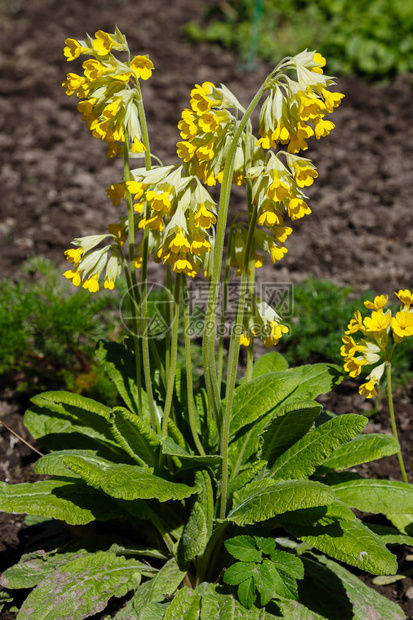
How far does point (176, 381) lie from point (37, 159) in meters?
4.91

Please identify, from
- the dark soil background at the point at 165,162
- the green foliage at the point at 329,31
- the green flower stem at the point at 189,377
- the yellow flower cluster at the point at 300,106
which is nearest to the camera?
the yellow flower cluster at the point at 300,106

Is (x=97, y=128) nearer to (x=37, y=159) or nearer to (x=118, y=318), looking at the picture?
(x=118, y=318)

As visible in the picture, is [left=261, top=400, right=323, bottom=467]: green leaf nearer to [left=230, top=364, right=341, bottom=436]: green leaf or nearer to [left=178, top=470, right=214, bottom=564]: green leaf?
[left=230, top=364, right=341, bottom=436]: green leaf

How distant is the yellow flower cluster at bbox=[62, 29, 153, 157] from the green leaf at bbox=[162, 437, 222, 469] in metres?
1.24

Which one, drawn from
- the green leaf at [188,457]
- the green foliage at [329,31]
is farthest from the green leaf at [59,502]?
the green foliage at [329,31]

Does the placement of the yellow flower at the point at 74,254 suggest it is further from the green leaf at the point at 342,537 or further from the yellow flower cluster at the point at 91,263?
the green leaf at the point at 342,537

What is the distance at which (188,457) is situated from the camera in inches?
110

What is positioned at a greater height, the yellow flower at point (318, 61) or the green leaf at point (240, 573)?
the yellow flower at point (318, 61)

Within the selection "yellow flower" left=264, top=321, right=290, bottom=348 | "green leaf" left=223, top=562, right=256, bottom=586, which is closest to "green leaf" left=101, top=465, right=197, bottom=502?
"green leaf" left=223, top=562, right=256, bottom=586

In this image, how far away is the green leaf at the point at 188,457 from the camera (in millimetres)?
2764

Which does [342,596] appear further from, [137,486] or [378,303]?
[378,303]

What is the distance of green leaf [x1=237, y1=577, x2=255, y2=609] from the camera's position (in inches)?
104

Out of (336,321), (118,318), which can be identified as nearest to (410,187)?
(336,321)

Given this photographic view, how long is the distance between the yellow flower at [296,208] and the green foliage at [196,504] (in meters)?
0.80
